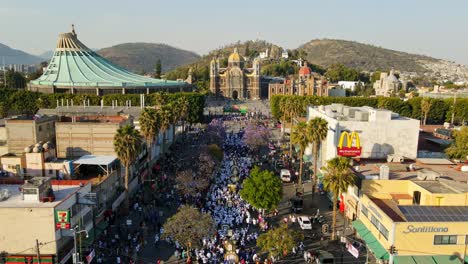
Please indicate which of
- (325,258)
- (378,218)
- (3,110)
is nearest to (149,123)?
(325,258)

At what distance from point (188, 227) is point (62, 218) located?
7625 millimetres

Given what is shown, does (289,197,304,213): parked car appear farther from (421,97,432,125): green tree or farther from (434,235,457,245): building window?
(421,97,432,125): green tree

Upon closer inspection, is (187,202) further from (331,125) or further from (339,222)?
(331,125)

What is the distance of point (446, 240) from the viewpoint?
2516 cm

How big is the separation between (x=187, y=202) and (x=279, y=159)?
22.4 m

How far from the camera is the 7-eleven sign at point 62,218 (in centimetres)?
2392

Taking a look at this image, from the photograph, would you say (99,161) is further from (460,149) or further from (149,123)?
(460,149)

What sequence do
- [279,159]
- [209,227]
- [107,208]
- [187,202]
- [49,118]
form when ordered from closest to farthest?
[209,227]
[107,208]
[187,202]
[49,118]
[279,159]

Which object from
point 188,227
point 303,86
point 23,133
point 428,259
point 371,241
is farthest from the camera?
point 303,86

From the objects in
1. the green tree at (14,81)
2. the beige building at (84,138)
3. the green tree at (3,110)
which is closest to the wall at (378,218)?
the beige building at (84,138)

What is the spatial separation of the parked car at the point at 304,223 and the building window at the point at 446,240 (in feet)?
31.9

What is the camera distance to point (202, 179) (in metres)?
38.5

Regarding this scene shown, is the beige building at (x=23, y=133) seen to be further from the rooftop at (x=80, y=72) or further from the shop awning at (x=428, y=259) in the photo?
the rooftop at (x=80, y=72)

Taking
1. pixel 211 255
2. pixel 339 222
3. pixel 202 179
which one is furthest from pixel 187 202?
pixel 339 222
